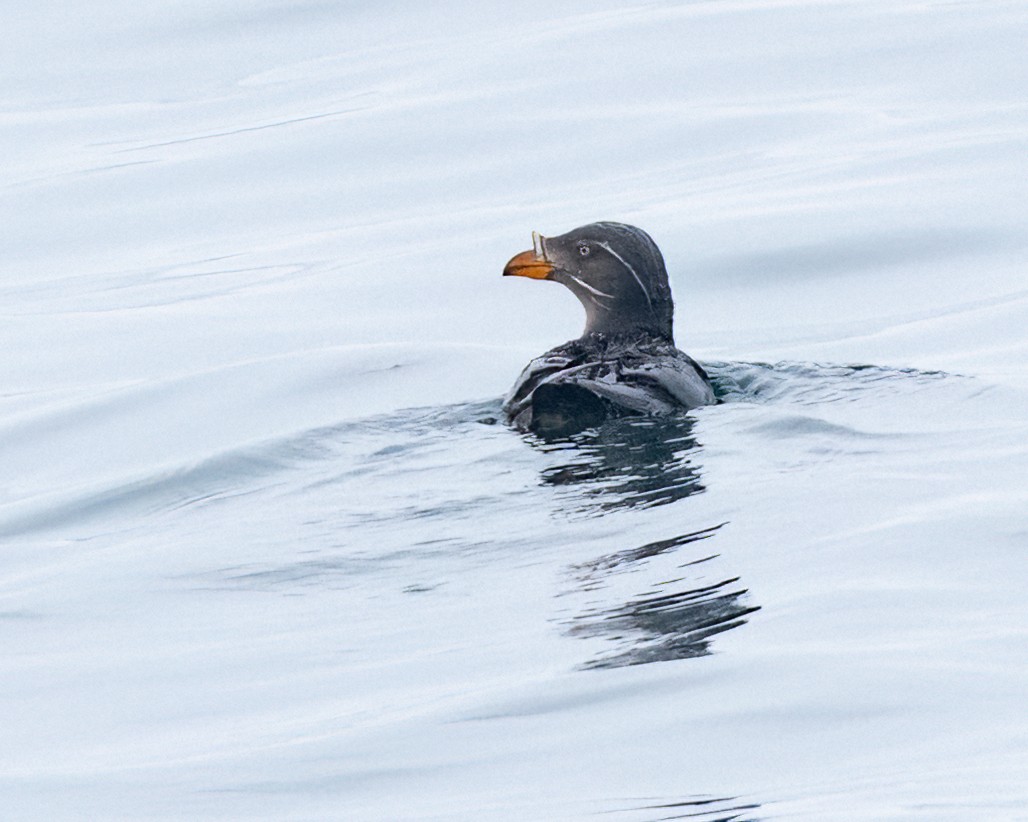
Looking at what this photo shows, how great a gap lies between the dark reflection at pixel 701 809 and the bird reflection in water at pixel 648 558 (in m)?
0.88

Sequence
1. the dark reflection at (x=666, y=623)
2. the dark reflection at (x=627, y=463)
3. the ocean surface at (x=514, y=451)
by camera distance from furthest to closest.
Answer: the dark reflection at (x=627, y=463)
the dark reflection at (x=666, y=623)
the ocean surface at (x=514, y=451)

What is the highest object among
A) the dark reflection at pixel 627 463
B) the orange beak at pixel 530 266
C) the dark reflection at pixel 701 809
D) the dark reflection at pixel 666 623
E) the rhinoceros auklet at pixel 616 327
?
the orange beak at pixel 530 266

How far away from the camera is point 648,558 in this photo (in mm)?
6715

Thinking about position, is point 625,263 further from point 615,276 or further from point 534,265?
point 534,265

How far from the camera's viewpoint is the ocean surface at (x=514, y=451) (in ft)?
17.4

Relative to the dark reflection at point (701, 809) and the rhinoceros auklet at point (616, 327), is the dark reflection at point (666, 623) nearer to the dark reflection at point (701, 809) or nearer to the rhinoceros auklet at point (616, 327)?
the dark reflection at point (701, 809)

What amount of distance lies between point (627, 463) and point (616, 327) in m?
1.54

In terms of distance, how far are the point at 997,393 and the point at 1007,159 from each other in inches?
242

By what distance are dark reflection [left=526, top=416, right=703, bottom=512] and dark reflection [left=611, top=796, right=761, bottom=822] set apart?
2523 millimetres

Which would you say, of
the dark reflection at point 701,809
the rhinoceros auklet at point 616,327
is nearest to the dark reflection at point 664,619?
the dark reflection at point 701,809

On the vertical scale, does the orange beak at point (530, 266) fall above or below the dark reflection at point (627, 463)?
above

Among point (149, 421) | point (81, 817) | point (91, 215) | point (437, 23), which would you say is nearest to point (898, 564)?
point (81, 817)

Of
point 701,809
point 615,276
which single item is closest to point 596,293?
point 615,276

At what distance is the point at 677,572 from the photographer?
654 cm
